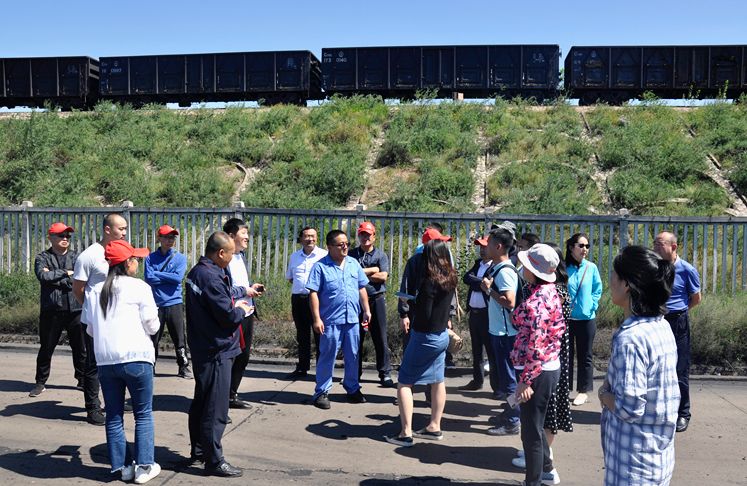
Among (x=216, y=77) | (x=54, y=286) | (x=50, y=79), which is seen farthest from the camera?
(x=50, y=79)

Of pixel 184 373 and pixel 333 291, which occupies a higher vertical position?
pixel 333 291

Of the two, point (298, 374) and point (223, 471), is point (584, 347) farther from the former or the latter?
point (223, 471)

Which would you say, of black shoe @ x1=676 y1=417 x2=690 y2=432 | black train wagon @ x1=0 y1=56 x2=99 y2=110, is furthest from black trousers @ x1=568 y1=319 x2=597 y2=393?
black train wagon @ x1=0 y1=56 x2=99 y2=110

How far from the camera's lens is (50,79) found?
30141 mm

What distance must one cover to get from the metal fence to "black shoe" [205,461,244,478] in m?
6.43

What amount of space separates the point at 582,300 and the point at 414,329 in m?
2.26

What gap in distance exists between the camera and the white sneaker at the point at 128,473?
5.32 meters

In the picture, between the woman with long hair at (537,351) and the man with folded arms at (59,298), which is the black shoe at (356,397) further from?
the woman with long hair at (537,351)

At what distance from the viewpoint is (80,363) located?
7.34 metres

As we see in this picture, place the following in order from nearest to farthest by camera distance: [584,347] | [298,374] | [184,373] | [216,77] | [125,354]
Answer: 1. [125,354]
2. [584,347]
3. [184,373]
4. [298,374]
5. [216,77]

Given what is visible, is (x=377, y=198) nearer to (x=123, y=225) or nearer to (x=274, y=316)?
(x=274, y=316)

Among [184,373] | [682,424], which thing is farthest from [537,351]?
[184,373]

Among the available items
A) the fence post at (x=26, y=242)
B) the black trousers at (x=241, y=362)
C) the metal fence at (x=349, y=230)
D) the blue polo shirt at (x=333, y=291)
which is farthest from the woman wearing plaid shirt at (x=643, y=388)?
the fence post at (x=26, y=242)

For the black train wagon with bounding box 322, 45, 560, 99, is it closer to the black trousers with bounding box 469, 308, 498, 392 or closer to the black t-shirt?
the black trousers with bounding box 469, 308, 498, 392
